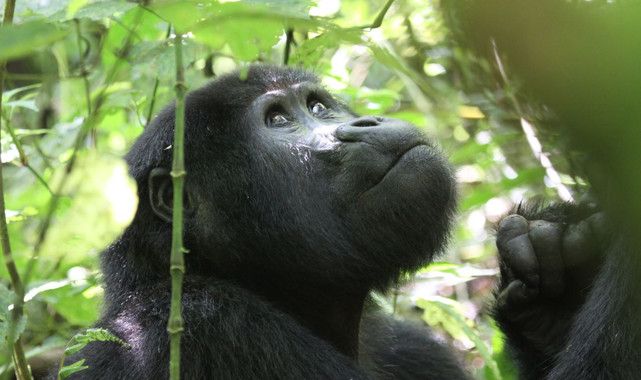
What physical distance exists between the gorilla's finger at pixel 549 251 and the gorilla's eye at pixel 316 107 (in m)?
1.18

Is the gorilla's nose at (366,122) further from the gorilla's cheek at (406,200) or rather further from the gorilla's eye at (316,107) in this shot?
the gorilla's eye at (316,107)

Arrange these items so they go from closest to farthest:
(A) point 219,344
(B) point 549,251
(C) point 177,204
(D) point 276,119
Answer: (C) point 177,204, (A) point 219,344, (B) point 549,251, (D) point 276,119

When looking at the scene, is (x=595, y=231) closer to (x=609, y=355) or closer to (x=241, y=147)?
(x=609, y=355)

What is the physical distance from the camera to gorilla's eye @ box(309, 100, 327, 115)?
4051 mm

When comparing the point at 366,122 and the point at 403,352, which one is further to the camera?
the point at 403,352

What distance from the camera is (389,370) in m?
4.15

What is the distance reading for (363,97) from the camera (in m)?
5.18

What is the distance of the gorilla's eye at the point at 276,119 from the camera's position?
3834mm

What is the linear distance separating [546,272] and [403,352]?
1.12 metres

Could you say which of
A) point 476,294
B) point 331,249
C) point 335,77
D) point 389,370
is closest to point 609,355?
point 331,249

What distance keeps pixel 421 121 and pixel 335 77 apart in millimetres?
882

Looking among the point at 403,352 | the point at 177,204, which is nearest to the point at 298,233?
the point at 403,352

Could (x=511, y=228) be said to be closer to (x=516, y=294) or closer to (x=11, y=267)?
(x=516, y=294)

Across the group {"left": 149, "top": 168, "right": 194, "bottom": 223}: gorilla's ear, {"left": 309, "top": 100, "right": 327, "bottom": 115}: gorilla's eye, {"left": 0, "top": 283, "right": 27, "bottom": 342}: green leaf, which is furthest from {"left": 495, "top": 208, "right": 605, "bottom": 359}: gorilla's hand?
{"left": 0, "top": 283, "right": 27, "bottom": 342}: green leaf
